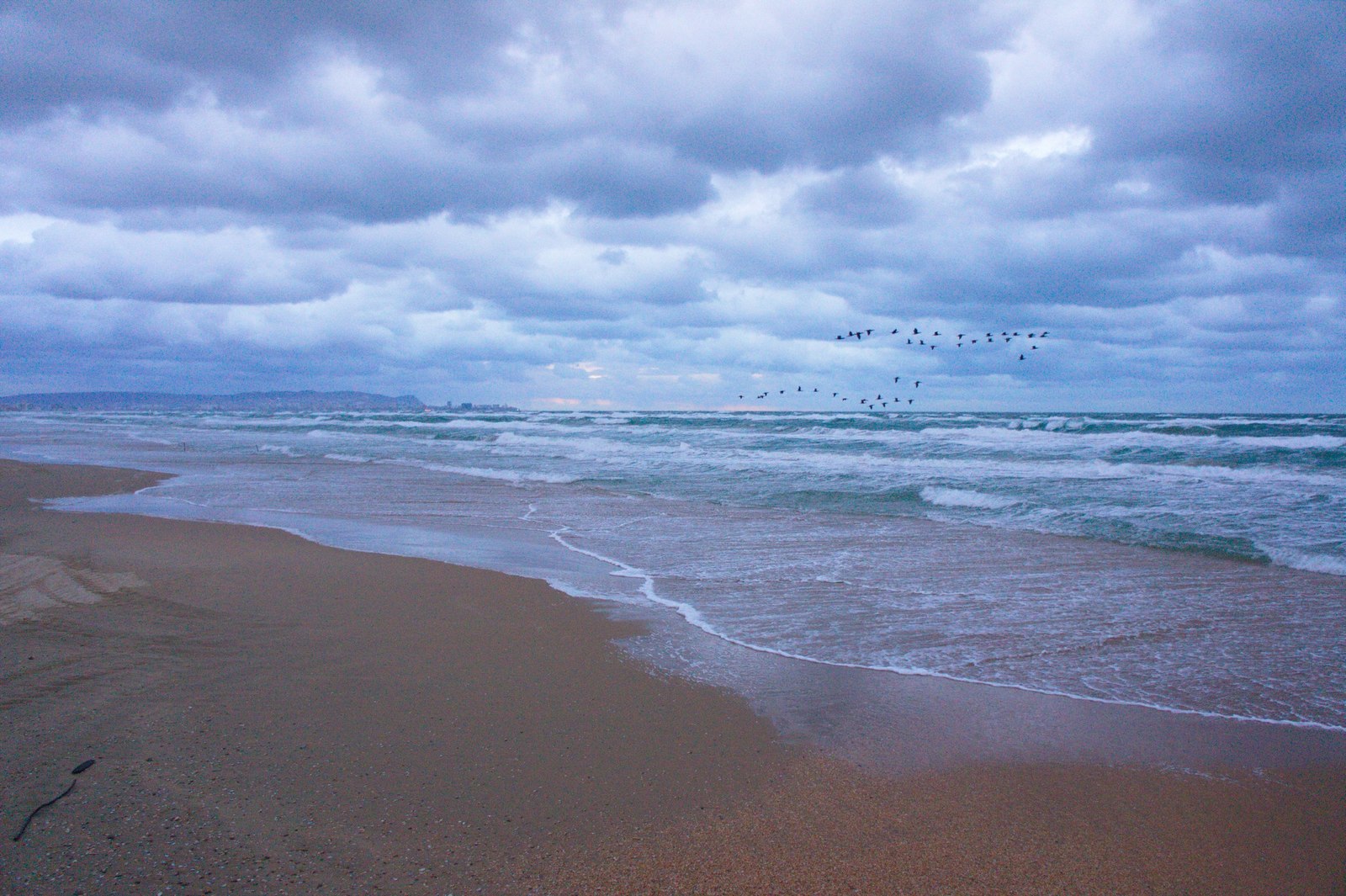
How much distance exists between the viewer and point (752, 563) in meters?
9.09

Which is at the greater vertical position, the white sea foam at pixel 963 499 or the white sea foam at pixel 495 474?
the white sea foam at pixel 963 499

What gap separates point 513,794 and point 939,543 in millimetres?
8526

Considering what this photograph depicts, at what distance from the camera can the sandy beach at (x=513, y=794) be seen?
2869mm

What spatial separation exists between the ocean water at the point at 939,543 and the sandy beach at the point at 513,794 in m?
1.34

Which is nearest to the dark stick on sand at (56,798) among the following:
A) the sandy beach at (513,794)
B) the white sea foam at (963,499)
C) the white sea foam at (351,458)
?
the sandy beach at (513,794)

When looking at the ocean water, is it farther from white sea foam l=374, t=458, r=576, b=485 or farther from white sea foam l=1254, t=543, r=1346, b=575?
white sea foam l=374, t=458, r=576, b=485

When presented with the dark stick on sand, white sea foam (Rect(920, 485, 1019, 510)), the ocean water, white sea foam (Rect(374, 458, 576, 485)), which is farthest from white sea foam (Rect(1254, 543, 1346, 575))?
white sea foam (Rect(374, 458, 576, 485))

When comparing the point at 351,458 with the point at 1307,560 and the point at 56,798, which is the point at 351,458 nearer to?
the point at 56,798

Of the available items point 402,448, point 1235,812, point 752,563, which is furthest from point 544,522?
point 402,448

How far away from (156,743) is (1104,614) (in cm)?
725

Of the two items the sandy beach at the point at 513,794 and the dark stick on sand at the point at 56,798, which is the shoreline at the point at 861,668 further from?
the dark stick on sand at the point at 56,798

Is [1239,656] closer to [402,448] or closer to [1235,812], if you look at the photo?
[1235,812]

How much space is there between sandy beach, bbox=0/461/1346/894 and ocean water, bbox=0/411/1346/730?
4.41 feet

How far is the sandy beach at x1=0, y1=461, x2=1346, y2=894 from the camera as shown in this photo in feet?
9.41
